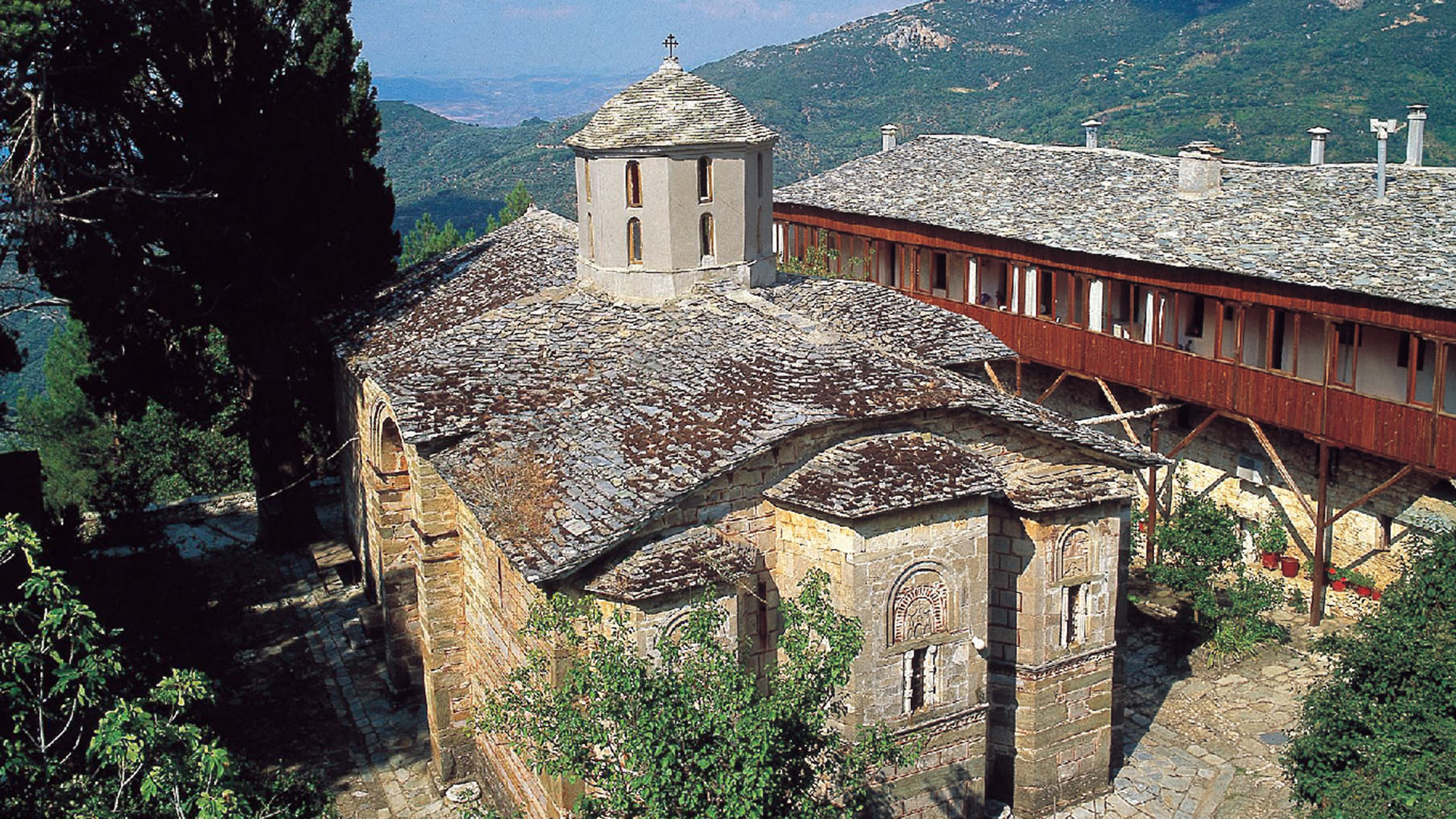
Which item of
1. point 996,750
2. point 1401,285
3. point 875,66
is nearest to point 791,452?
point 996,750

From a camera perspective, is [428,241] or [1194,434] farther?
[428,241]

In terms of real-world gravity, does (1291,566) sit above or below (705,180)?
below

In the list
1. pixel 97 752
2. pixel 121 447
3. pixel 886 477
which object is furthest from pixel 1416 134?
pixel 121 447

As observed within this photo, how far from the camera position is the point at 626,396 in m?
13.7

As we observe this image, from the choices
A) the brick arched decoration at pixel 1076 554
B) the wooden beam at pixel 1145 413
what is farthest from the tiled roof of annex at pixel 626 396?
the wooden beam at pixel 1145 413

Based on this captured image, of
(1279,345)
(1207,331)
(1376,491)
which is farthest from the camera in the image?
(1207,331)

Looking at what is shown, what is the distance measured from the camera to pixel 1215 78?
223ft

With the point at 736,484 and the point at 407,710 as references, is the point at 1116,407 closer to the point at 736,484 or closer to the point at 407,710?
the point at 736,484

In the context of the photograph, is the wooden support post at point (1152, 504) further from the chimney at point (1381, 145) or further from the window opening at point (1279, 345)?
the chimney at point (1381, 145)

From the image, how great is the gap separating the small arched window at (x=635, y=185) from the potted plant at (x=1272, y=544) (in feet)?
41.0

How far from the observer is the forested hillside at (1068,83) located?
56.6 m

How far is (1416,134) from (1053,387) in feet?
25.8

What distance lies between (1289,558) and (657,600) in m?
14.4

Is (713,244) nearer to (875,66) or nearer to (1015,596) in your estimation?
(1015,596)
